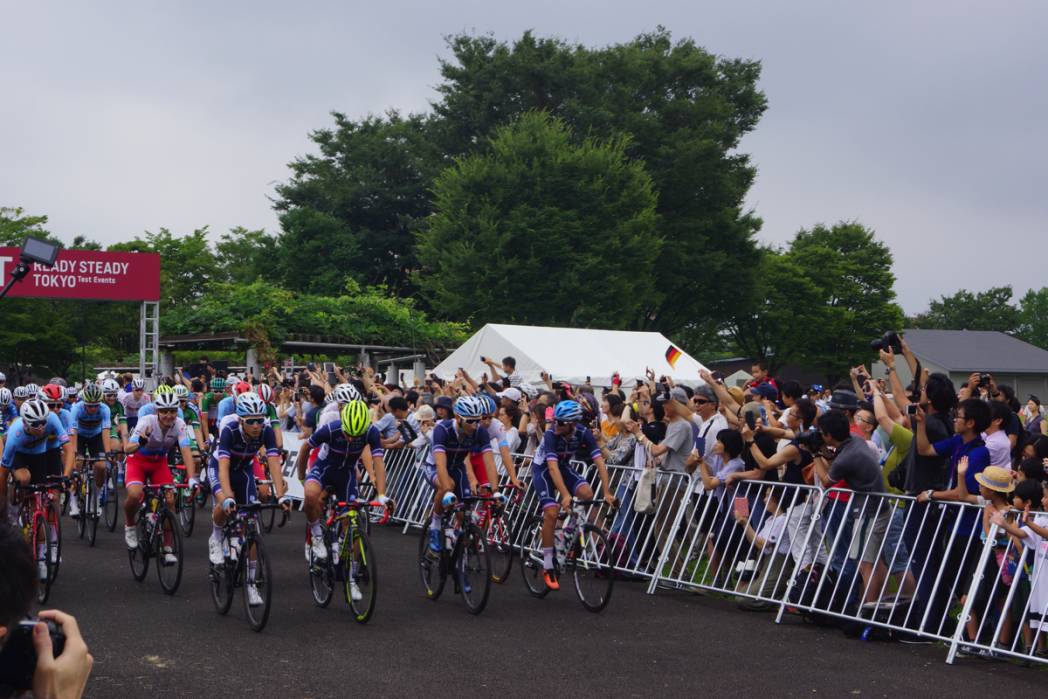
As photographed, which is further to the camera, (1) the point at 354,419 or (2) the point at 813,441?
(1) the point at 354,419

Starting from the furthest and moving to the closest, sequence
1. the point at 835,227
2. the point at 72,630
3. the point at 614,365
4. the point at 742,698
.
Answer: the point at 835,227, the point at 614,365, the point at 742,698, the point at 72,630

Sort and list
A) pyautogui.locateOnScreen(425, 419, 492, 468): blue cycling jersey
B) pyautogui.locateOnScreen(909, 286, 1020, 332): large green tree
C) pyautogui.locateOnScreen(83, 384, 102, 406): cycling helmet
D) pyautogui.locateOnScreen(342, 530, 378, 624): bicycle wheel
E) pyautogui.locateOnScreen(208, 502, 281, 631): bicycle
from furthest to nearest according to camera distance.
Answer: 1. pyautogui.locateOnScreen(909, 286, 1020, 332): large green tree
2. pyautogui.locateOnScreen(83, 384, 102, 406): cycling helmet
3. pyautogui.locateOnScreen(425, 419, 492, 468): blue cycling jersey
4. pyautogui.locateOnScreen(342, 530, 378, 624): bicycle wheel
5. pyautogui.locateOnScreen(208, 502, 281, 631): bicycle

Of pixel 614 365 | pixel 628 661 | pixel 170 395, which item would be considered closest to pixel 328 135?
pixel 614 365

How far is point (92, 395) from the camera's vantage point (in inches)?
564

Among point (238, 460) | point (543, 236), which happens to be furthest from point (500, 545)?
point (543, 236)

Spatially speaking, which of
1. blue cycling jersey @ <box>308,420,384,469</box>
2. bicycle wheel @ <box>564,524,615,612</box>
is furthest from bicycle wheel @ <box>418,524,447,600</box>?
bicycle wheel @ <box>564,524,615,612</box>

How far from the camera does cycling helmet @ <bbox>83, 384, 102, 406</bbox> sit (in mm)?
14305

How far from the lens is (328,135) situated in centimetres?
7138

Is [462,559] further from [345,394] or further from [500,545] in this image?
[500,545]

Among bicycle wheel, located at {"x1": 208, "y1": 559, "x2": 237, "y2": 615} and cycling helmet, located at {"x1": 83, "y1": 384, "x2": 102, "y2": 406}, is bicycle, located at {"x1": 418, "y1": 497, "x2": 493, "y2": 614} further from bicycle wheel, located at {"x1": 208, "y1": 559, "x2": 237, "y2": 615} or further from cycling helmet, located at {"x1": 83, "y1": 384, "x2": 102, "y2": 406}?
cycling helmet, located at {"x1": 83, "y1": 384, "x2": 102, "y2": 406}

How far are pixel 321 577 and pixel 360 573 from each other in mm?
716

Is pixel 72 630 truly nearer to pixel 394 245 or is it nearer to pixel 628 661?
pixel 628 661

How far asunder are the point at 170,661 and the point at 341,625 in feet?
5.78

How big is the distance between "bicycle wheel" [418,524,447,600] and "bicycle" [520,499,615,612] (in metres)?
1.01
